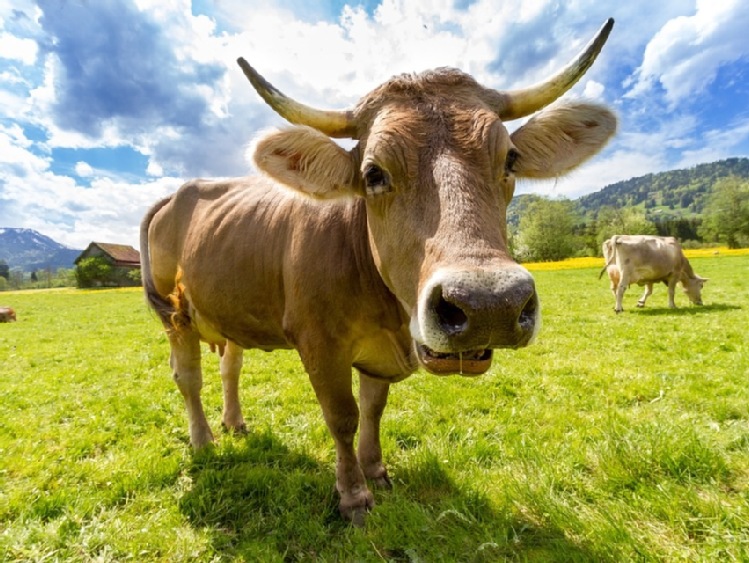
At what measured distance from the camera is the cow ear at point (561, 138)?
276 cm

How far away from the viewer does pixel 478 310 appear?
1.64 m

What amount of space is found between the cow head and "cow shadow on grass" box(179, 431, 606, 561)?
1.26 metres

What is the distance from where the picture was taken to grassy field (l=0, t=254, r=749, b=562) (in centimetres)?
255

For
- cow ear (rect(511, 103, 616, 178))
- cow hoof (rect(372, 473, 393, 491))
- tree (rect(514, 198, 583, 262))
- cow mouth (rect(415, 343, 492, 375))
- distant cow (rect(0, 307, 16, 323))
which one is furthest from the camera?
tree (rect(514, 198, 583, 262))

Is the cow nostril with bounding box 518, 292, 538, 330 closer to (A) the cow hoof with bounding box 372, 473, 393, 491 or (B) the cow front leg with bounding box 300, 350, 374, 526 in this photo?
(B) the cow front leg with bounding box 300, 350, 374, 526

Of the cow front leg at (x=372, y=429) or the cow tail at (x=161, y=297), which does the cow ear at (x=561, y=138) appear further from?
the cow tail at (x=161, y=297)

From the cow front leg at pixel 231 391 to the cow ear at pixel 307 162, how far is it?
108 inches

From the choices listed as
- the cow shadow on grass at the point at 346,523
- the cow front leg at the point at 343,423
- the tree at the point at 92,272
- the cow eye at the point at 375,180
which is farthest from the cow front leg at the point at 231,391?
the tree at the point at 92,272

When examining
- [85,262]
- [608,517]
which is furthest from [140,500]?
[85,262]

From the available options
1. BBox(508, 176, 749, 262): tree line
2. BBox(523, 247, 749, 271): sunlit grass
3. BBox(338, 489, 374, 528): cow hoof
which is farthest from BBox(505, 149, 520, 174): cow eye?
BBox(508, 176, 749, 262): tree line

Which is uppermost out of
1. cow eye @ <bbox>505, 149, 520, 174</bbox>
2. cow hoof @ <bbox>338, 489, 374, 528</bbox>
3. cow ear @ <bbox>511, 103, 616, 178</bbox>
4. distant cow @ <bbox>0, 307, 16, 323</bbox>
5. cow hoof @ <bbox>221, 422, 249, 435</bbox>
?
cow ear @ <bbox>511, 103, 616, 178</bbox>

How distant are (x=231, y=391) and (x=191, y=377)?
55cm

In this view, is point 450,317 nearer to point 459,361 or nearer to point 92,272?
point 459,361

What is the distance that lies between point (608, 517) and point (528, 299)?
1746 mm
